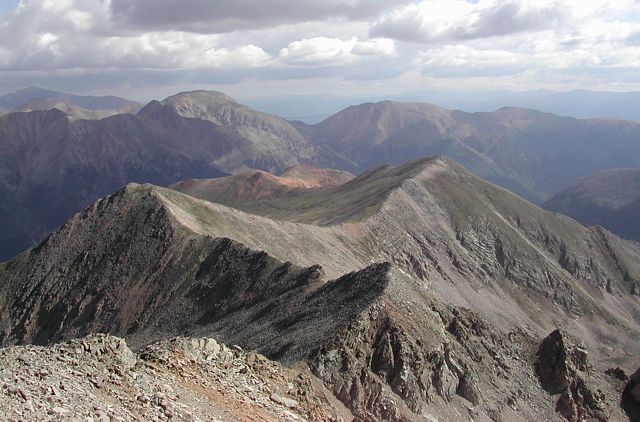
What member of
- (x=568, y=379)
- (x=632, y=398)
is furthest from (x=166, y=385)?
(x=632, y=398)

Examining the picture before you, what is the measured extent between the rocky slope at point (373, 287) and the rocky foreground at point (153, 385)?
5.45 meters

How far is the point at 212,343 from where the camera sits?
37.6 metres

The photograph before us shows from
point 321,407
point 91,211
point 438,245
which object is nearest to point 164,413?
point 321,407

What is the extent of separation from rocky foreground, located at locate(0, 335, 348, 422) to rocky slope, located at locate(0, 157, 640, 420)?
545cm

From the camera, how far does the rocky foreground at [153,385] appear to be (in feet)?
76.8

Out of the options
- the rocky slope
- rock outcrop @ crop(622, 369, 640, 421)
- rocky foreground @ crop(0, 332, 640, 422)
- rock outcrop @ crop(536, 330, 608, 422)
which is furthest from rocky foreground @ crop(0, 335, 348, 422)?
rock outcrop @ crop(622, 369, 640, 421)

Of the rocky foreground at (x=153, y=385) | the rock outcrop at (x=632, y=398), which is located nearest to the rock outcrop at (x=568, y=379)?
the rock outcrop at (x=632, y=398)

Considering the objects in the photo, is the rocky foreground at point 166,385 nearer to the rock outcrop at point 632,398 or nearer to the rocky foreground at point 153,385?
the rocky foreground at point 153,385

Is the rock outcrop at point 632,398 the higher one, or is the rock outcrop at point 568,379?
the rock outcrop at point 568,379

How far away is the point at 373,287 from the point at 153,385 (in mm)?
27677

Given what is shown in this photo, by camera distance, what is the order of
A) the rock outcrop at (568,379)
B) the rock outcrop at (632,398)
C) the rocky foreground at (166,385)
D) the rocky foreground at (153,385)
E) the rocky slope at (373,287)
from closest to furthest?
the rocky foreground at (153,385) < the rocky foreground at (166,385) < the rocky slope at (373,287) < the rock outcrop at (568,379) < the rock outcrop at (632,398)

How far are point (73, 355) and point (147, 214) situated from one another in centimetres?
6813

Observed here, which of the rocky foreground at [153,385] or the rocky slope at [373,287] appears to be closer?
the rocky foreground at [153,385]

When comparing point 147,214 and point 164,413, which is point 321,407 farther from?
point 147,214
